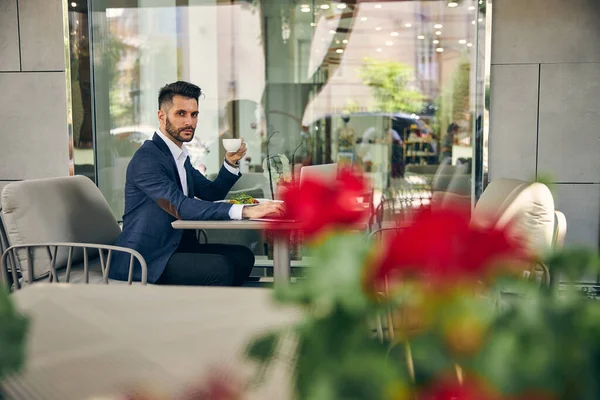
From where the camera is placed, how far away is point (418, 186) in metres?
6.00

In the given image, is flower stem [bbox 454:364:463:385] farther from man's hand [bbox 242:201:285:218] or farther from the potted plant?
man's hand [bbox 242:201:285:218]

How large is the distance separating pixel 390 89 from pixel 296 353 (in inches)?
222

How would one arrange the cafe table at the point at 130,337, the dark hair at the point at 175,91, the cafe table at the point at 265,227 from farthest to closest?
the dark hair at the point at 175,91, the cafe table at the point at 265,227, the cafe table at the point at 130,337

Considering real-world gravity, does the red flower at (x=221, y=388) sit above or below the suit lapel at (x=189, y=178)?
above

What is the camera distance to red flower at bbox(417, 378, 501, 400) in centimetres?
46

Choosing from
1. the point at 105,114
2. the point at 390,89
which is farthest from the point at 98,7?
the point at 390,89

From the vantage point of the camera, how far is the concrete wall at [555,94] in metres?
4.98

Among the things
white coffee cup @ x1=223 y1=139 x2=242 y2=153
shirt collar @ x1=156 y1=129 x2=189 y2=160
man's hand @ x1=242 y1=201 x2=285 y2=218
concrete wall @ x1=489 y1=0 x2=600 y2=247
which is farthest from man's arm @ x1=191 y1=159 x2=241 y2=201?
concrete wall @ x1=489 y1=0 x2=600 y2=247

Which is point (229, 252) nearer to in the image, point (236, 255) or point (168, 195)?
point (236, 255)

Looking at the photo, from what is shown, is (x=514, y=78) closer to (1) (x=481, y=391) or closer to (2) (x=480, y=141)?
(2) (x=480, y=141)

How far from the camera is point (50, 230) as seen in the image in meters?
3.48

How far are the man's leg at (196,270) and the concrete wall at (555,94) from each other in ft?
8.36

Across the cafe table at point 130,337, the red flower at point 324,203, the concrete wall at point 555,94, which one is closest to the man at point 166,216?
the cafe table at point 130,337

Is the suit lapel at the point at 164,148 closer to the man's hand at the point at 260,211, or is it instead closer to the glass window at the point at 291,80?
the man's hand at the point at 260,211
